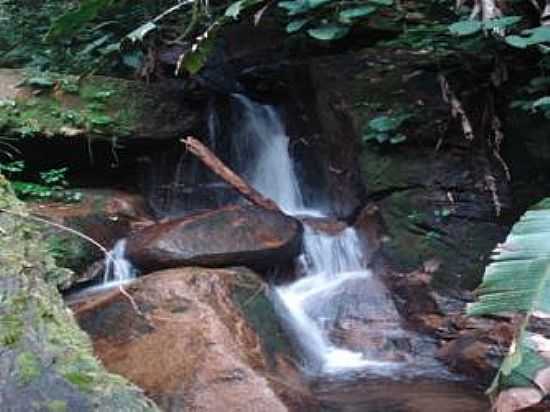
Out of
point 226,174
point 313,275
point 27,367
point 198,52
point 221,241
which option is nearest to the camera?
point 27,367

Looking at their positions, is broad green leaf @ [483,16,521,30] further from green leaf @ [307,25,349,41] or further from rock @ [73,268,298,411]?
rock @ [73,268,298,411]

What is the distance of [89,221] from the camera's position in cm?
505

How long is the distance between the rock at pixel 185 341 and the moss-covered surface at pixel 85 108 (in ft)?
6.95

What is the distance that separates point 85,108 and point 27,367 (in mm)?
4832

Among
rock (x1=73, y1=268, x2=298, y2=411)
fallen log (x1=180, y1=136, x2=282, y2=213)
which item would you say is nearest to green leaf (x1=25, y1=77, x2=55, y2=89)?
fallen log (x1=180, y1=136, x2=282, y2=213)

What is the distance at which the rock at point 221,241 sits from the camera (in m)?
4.60

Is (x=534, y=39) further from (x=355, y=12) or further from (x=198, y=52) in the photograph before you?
(x=198, y=52)

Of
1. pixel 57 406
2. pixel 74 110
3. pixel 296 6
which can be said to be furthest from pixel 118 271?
pixel 57 406

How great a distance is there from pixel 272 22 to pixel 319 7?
1776 millimetres

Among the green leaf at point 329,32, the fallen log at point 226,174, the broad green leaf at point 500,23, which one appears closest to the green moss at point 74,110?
the fallen log at point 226,174

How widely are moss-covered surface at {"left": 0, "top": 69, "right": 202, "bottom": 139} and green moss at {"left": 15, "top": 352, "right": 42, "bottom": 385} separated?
4.54m

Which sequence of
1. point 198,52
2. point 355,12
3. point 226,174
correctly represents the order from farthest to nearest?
point 226,174 < point 355,12 < point 198,52

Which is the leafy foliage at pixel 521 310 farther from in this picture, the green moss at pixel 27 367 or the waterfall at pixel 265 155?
the waterfall at pixel 265 155

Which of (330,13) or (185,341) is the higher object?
(330,13)
